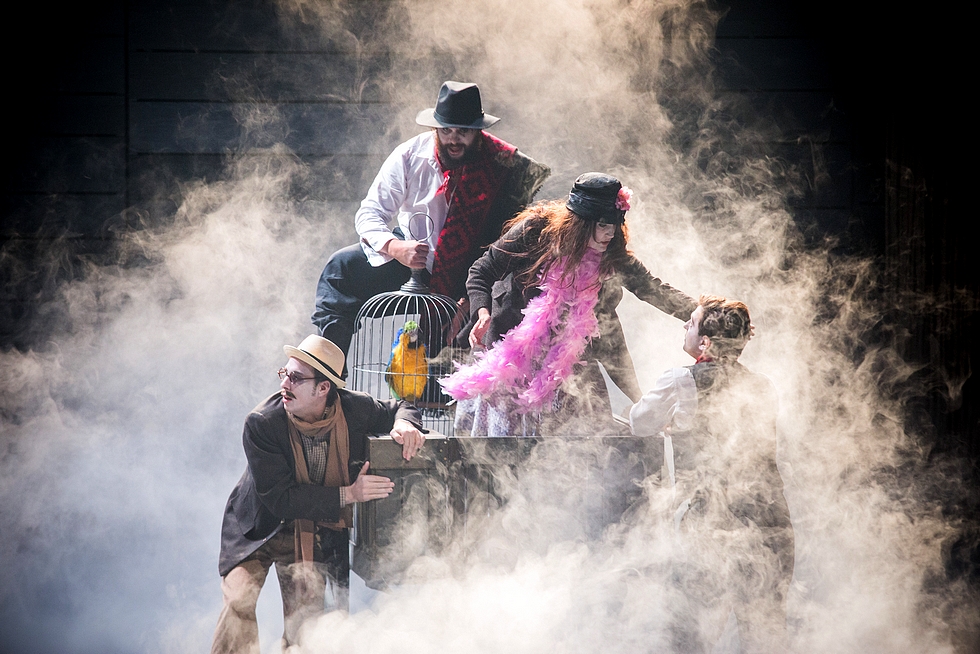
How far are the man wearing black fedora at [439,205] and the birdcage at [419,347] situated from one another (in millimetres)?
69

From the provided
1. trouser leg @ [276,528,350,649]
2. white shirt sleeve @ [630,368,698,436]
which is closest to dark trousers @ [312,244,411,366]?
trouser leg @ [276,528,350,649]

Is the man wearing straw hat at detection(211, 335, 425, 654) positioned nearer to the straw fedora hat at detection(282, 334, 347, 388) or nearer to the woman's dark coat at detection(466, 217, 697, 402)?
the straw fedora hat at detection(282, 334, 347, 388)

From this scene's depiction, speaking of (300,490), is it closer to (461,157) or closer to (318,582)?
(318,582)

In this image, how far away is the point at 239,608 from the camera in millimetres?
3148

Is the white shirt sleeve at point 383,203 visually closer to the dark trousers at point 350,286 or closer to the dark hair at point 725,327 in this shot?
the dark trousers at point 350,286

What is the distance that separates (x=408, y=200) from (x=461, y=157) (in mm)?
301

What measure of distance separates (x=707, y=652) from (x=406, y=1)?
326 cm

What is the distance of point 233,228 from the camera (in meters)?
4.21

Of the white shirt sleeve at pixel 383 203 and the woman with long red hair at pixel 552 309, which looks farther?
the white shirt sleeve at pixel 383 203

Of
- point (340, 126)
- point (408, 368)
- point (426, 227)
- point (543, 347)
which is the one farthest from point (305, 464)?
point (340, 126)


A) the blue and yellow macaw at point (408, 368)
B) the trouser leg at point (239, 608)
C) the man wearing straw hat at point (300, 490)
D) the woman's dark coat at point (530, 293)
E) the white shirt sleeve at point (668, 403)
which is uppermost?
the woman's dark coat at point (530, 293)

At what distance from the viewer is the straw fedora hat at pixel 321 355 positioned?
10.1 ft

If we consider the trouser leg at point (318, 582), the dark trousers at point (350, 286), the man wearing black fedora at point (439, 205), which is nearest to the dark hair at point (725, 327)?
the man wearing black fedora at point (439, 205)

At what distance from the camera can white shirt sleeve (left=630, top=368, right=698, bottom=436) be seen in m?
3.15
